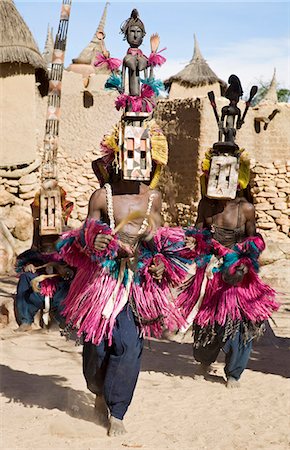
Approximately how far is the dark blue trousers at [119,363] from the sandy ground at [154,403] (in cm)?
25

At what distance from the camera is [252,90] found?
245 inches

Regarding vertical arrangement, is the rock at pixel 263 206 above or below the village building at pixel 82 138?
below

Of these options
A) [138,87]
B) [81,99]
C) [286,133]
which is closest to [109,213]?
[138,87]

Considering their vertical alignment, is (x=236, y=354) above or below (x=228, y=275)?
below

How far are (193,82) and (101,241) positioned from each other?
60.1ft

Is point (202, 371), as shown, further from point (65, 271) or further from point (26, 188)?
point (26, 188)

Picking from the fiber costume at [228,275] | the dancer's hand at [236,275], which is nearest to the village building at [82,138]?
the fiber costume at [228,275]

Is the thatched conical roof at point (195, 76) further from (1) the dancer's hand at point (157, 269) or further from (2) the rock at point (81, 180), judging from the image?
(1) the dancer's hand at point (157, 269)

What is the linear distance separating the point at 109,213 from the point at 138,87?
0.89m

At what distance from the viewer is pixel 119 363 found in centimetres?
473

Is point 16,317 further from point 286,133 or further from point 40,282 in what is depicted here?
point 286,133

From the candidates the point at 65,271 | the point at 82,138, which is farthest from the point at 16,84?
the point at 65,271

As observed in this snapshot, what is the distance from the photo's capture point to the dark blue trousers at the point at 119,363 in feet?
15.5

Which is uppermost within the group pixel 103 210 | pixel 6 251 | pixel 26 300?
pixel 103 210
